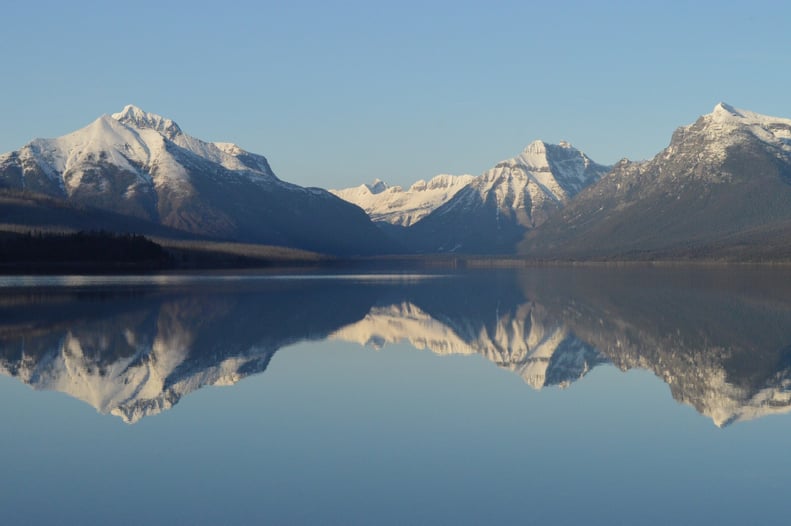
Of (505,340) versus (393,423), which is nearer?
(393,423)

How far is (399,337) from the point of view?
2041 inches

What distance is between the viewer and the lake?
19.0m

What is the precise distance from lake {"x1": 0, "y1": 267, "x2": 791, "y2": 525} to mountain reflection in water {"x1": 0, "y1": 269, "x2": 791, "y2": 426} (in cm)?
22

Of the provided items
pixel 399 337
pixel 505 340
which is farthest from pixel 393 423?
pixel 399 337

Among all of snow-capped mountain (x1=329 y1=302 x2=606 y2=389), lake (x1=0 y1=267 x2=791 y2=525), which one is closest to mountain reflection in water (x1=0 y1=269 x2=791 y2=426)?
snow-capped mountain (x1=329 y1=302 x2=606 y2=389)

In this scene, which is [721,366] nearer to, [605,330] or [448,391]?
[448,391]

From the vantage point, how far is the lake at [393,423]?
749 inches

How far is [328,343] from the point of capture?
158 ft

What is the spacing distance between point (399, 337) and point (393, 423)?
2482 cm

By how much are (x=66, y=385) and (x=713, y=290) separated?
77.6 m

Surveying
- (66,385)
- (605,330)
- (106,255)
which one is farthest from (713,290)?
(106,255)

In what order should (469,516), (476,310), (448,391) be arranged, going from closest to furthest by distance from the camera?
(469,516) → (448,391) → (476,310)

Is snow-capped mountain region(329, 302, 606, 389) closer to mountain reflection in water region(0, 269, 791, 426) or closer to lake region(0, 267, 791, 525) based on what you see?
mountain reflection in water region(0, 269, 791, 426)

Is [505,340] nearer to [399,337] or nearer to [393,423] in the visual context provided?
[399,337]
